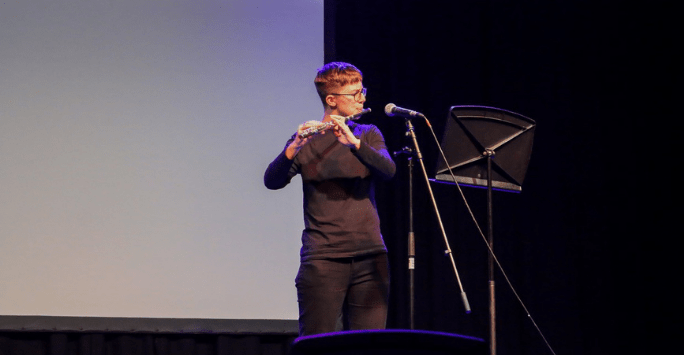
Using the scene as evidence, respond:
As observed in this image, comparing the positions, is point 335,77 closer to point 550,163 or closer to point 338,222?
point 338,222

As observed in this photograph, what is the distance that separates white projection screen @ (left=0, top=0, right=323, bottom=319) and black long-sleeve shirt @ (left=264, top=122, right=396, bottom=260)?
1175 millimetres

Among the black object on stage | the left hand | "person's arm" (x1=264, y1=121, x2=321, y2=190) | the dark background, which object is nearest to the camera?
the black object on stage

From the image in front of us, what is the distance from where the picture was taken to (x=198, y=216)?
12.5 ft

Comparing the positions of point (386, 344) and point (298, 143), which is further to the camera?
point (298, 143)

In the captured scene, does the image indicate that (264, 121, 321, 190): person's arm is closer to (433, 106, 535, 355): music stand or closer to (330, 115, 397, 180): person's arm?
(330, 115, 397, 180): person's arm

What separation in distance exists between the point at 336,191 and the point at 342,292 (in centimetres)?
40

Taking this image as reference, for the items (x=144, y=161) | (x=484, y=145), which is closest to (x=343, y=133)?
(x=484, y=145)

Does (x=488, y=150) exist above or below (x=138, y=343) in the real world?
above

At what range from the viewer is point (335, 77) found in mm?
2764

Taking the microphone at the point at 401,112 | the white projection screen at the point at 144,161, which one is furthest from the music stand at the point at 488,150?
the white projection screen at the point at 144,161

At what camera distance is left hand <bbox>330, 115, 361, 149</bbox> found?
8.25 feet

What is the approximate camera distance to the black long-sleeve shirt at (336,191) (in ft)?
8.46

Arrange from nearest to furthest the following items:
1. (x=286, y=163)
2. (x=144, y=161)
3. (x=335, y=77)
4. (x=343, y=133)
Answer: (x=343, y=133) < (x=286, y=163) < (x=335, y=77) < (x=144, y=161)

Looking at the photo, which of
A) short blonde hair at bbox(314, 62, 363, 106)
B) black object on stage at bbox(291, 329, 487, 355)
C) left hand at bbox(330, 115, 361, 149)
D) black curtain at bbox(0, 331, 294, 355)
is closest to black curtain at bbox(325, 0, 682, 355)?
black curtain at bbox(0, 331, 294, 355)
